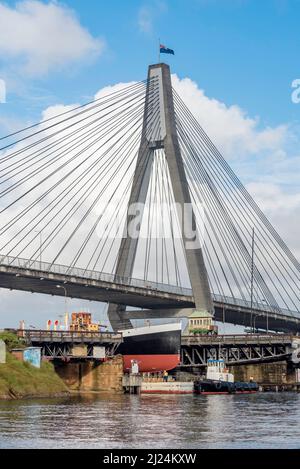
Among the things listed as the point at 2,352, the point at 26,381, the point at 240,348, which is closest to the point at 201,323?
the point at 240,348

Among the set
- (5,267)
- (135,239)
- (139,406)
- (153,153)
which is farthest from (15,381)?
(153,153)

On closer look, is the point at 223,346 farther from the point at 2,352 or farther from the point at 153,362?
the point at 2,352

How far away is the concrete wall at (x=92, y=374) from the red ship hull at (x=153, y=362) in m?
9.12

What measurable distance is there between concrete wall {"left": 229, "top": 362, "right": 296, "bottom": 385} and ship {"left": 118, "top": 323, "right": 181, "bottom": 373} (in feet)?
101

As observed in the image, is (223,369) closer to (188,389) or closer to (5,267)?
(188,389)

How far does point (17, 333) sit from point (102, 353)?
1215 centimetres

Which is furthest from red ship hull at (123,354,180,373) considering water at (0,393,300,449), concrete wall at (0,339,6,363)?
water at (0,393,300,449)

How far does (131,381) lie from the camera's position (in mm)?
101750

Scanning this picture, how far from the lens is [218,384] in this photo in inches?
3883

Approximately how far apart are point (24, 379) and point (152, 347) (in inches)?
1378

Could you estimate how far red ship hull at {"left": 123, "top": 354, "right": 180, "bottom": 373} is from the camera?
367ft

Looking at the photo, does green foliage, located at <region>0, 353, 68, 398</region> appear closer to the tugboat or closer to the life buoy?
the tugboat

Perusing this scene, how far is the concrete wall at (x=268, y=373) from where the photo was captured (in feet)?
464

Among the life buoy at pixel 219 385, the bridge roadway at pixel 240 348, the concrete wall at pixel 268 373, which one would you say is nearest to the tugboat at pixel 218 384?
the life buoy at pixel 219 385
